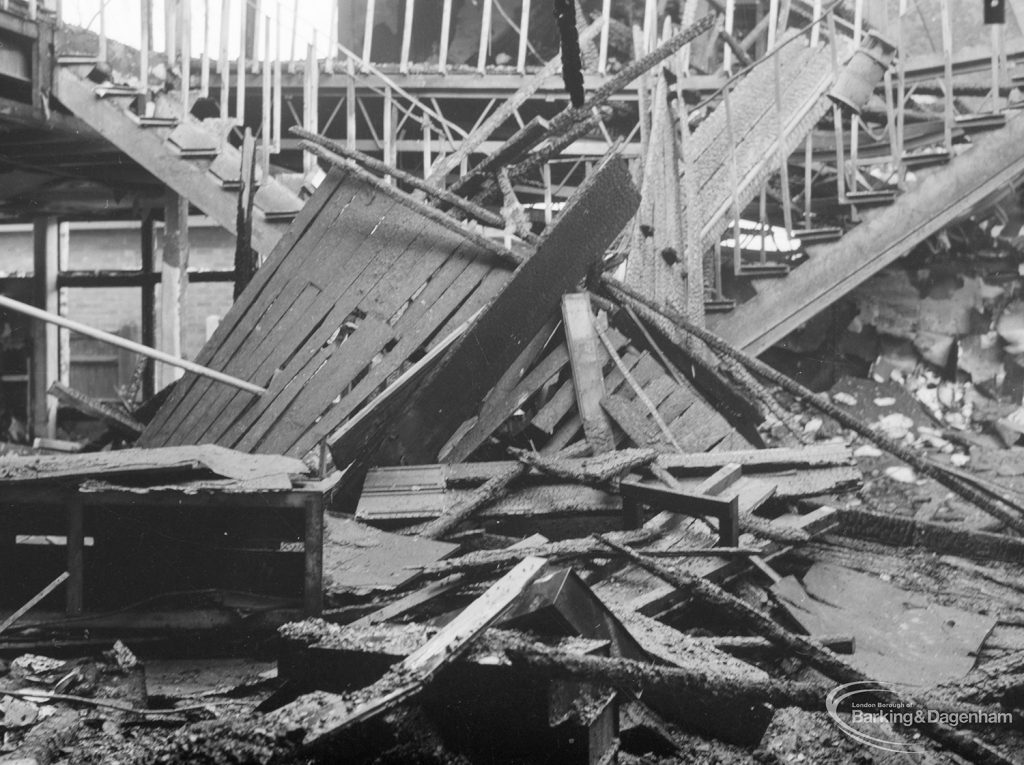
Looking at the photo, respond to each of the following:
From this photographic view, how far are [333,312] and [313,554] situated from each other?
2.19m

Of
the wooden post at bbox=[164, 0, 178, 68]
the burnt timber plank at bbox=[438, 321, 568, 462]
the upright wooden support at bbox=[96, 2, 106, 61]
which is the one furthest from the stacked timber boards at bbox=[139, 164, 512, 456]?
the upright wooden support at bbox=[96, 2, 106, 61]

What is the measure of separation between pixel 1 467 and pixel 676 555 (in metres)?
3.07

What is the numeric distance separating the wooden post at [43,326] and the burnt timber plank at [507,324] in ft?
23.7

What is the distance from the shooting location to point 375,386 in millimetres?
5277

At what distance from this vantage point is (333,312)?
552 cm

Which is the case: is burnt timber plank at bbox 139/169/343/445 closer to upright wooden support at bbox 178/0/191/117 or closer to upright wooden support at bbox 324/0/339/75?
upright wooden support at bbox 178/0/191/117

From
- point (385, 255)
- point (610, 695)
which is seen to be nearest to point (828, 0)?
A: point (385, 255)

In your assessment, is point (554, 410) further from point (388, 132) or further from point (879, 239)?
point (388, 132)

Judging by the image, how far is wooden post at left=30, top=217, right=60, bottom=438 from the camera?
1042cm

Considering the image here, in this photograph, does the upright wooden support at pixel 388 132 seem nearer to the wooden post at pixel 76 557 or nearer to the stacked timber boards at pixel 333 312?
the stacked timber boards at pixel 333 312

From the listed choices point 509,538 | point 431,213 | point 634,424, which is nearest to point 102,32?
point 431,213

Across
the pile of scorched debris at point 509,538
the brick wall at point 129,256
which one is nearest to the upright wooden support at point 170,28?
the pile of scorched debris at point 509,538

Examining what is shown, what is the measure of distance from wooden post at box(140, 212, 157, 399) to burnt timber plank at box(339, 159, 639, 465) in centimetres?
634

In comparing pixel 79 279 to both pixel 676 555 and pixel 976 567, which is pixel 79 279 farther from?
pixel 976 567
